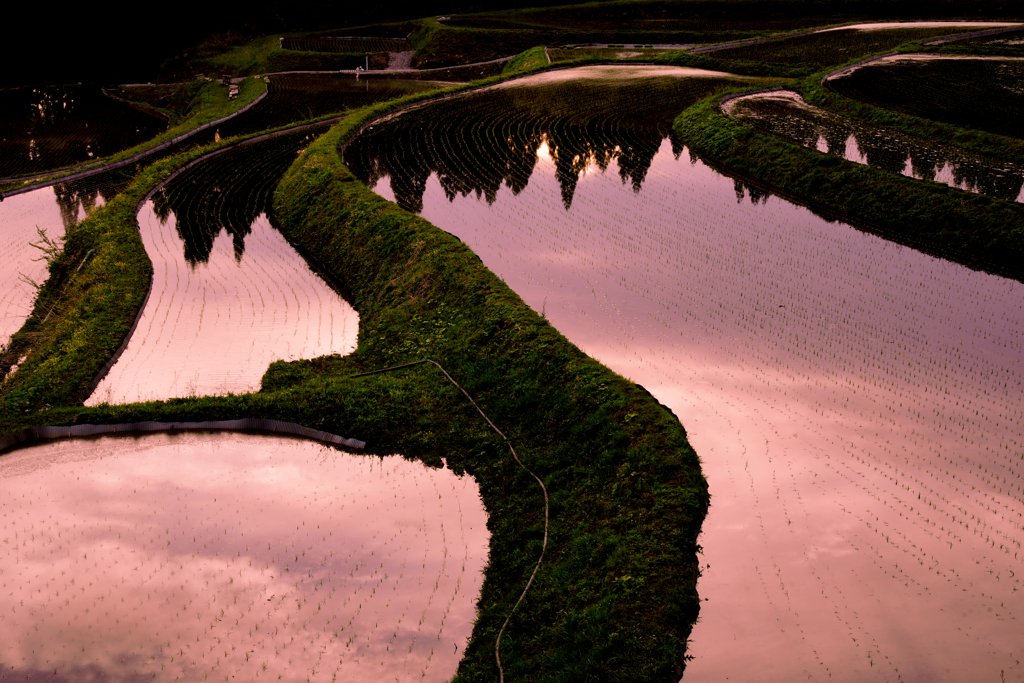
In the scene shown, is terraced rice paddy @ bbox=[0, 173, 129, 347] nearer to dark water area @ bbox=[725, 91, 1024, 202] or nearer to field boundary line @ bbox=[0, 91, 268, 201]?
field boundary line @ bbox=[0, 91, 268, 201]

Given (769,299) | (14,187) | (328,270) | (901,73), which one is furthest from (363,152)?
(901,73)

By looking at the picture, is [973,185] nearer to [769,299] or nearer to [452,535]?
[769,299]

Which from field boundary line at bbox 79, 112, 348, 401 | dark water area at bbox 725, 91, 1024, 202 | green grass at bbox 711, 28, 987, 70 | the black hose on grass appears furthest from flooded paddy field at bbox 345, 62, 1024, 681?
green grass at bbox 711, 28, 987, 70

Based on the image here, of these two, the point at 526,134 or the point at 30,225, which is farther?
the point at 526,134

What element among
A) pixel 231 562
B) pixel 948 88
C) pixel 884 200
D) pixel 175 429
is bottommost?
pixel 231 562

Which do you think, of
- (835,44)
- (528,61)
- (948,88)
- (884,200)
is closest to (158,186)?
(884,200)

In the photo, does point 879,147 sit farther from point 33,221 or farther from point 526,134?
point 33,221
